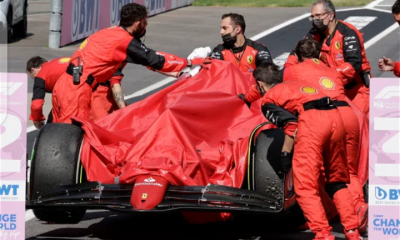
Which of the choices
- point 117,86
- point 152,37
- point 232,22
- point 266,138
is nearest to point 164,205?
point 266,138

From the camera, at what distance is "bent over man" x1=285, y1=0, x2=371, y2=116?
9.84m

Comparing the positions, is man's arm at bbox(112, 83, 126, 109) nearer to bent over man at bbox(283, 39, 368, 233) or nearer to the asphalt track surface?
the asphalt track surface

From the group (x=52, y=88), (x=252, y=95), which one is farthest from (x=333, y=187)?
(x=52, y=88)

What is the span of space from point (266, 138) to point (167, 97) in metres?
1.30

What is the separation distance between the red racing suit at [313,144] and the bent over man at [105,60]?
1657mm

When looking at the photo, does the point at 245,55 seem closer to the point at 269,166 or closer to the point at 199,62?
the point at 199,62

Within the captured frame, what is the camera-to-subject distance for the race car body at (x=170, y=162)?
7043 millimetres

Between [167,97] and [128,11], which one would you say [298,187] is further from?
[128,11]

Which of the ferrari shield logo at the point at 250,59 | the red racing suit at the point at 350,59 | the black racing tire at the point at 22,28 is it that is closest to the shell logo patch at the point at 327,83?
the red racing suit at the point at 350,59

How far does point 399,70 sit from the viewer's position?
9.29 meters

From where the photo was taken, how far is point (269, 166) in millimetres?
7277

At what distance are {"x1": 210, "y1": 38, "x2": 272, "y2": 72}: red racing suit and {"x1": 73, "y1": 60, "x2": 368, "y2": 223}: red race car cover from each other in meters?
1.38

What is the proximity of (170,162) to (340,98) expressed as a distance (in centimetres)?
166

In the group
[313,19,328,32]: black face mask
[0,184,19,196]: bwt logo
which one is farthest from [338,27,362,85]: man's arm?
[0,184,19,196]: bwt logo
